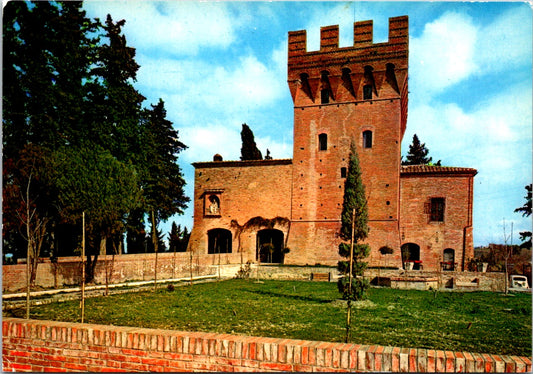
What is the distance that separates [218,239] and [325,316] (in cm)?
2030

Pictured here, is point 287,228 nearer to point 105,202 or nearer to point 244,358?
point 105,202

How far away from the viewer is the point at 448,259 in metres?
26.0

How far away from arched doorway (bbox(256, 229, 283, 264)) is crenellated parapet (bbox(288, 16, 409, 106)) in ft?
29.9

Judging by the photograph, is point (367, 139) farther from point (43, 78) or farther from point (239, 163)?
point (43, 78)

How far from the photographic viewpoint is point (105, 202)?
666 inches

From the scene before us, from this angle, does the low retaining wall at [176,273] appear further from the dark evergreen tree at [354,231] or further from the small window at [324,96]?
the small window at [324,96]

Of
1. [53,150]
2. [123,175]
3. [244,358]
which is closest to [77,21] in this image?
[53,150]

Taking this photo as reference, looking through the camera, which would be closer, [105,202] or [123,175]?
[105,202]

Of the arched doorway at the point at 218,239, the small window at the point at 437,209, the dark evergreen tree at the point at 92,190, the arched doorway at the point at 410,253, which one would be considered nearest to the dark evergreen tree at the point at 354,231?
the dark evergreen tree at the point at 92,190

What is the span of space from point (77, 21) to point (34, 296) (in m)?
11.6

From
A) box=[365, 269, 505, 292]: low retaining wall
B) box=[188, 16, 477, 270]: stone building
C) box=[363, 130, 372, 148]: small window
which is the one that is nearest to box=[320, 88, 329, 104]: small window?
box=[188, 16, 477, 270]: stone building

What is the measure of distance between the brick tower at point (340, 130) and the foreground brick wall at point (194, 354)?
22487mm

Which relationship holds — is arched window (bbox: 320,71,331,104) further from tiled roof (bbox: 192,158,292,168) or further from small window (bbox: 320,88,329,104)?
tiled roof (bbox: 192,158,292,168)

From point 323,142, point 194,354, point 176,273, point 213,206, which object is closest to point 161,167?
point 213,206
